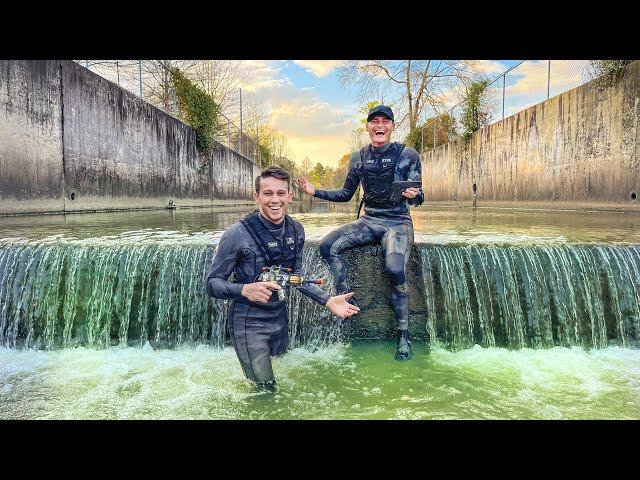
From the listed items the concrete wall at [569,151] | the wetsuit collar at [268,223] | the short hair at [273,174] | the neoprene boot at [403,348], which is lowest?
the neoprene boot at [403,348]

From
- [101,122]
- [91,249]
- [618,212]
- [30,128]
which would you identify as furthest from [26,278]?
[618,212]

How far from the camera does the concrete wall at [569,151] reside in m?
11.1

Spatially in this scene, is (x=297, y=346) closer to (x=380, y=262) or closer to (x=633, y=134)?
(x=380, y=262)

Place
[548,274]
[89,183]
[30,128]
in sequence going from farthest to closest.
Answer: [89,183], [30,128], [548,274]

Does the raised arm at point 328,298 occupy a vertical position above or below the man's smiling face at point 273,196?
below

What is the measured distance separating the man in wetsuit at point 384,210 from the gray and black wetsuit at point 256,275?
44.5 inches

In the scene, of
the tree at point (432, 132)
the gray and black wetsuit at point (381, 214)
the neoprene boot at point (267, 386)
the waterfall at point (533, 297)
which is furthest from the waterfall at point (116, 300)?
the tree at point (432, 132)

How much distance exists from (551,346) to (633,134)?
29.7ft

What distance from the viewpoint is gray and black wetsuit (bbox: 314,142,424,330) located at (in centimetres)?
412

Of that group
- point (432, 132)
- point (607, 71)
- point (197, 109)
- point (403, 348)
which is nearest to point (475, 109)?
point (432, 132)

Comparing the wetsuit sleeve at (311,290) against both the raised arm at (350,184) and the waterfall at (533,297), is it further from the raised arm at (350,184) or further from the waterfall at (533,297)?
the waterfall at (533,297)

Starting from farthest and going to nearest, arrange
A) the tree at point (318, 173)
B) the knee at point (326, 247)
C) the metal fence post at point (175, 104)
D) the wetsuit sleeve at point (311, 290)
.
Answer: the tree at point (318, 173)
the metal fence post at point (175, 104)
the knee at point (326, 247)
the wetsuit sleeve at point (311, 290)

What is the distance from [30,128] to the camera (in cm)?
1030

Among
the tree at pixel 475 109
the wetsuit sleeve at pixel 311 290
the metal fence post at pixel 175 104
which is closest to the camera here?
the wetsuit sleeve at pixel 311 290
